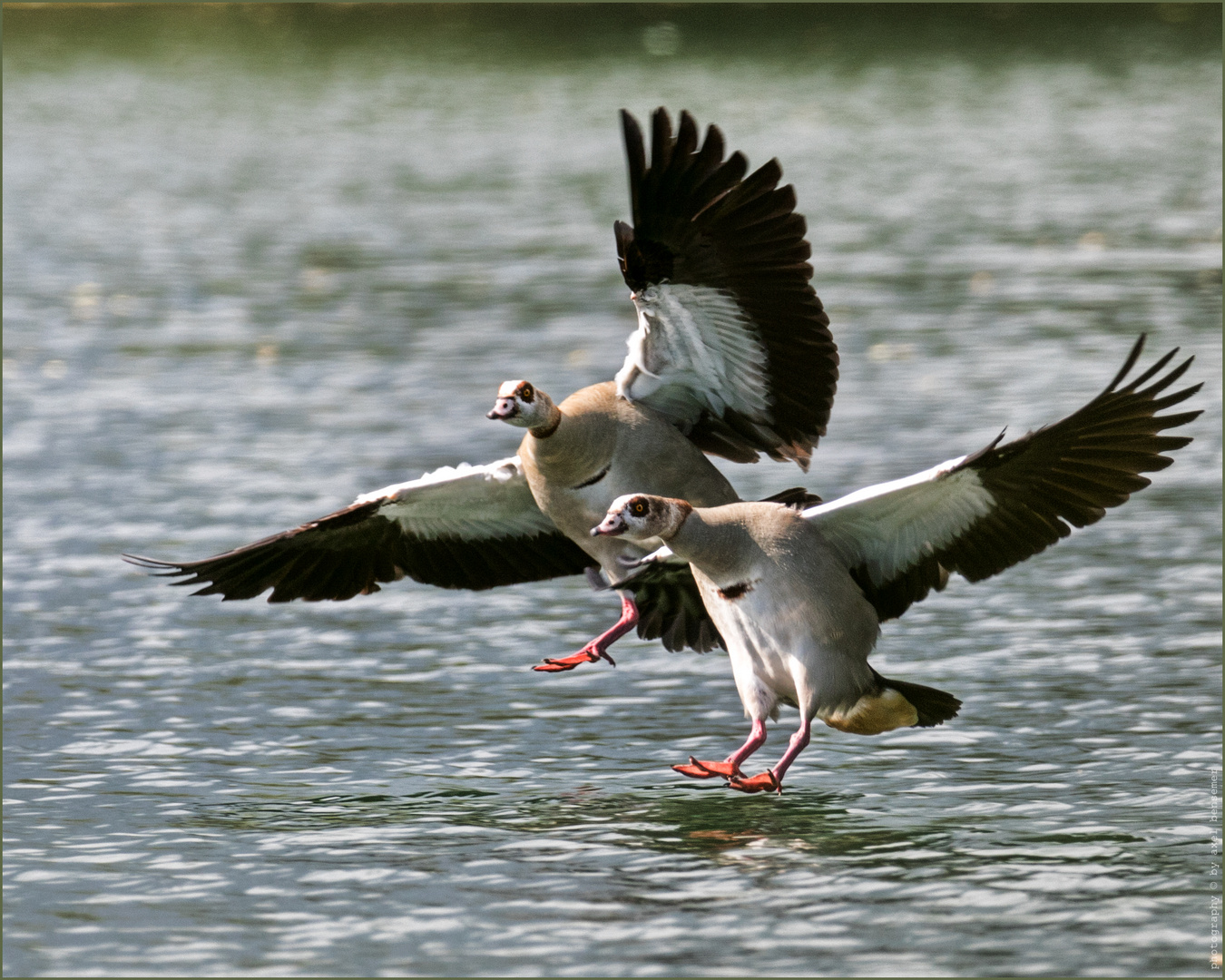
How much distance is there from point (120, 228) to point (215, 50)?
26489 mm

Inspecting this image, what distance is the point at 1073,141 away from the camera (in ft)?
115

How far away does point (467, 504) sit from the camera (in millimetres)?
10891

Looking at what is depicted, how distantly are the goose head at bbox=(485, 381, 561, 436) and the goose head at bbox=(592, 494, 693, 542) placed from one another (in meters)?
0.81

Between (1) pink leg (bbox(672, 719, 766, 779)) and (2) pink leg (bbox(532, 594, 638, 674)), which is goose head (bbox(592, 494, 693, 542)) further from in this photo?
(2) pink leg (bbox(532, 594, 638, 674))

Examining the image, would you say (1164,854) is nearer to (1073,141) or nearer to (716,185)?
(716,185)

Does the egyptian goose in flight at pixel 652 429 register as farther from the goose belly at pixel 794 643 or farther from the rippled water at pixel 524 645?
the rippled water at pixel 524 645

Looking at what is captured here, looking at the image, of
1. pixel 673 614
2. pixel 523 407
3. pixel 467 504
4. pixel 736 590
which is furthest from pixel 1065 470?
pixel 467 504

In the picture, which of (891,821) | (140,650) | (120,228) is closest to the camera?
(891,821)

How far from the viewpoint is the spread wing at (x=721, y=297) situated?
9547 millimetres

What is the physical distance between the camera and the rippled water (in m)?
8.06

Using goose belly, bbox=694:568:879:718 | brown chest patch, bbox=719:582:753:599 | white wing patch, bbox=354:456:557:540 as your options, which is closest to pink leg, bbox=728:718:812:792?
goose belly, bbox=694:568:879:718

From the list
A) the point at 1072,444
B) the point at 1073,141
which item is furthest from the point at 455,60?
the point at 1072,444

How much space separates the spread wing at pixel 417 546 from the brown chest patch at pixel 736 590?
176cm

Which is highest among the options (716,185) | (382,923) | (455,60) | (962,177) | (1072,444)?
(455,60)
